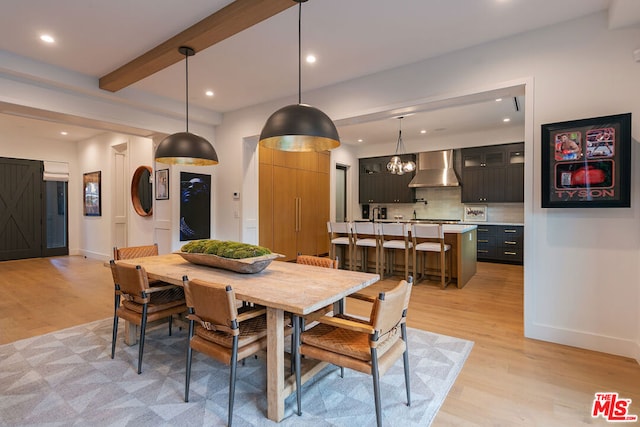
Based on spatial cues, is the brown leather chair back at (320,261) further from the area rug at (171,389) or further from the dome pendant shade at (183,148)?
the dome pendant shade at (183,148)

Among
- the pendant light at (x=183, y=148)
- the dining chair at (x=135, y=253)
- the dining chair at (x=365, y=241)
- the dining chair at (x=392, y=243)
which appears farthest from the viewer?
the dining chair at (x=365, y=241)

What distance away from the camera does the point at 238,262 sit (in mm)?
2445

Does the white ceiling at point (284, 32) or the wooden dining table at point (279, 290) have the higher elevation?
the white ceiling at point (284, 32)

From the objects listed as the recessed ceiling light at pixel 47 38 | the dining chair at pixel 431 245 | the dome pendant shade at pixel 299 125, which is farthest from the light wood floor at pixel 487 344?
the recessed ceiling light at pixel 47 38

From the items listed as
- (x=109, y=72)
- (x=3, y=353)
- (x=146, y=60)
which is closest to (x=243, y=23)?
(x=146, y=60)

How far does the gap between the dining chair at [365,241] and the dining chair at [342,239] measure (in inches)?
3.7

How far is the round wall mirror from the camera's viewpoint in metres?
6.58

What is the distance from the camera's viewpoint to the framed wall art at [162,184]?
5.36m

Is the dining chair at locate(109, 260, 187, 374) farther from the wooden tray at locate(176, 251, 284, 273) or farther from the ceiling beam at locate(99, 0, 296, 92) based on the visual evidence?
the ceiling beam at locate(99, 0, 296, 92)

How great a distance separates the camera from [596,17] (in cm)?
272

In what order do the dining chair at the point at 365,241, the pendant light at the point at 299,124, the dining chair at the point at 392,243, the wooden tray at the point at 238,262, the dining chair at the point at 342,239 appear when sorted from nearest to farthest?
Result: the pendant light at the point at 299,124 → the wooden tray at the point at 238,262 → the dining chair at the point at 392,243 → the dining chair at the point at 365,241 → the dining chair at the point at 342,239

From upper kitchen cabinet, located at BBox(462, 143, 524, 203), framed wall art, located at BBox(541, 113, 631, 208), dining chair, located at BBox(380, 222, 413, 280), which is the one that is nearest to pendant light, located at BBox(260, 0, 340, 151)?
framed wall art, located at BBox(541, 113, 631, 208)

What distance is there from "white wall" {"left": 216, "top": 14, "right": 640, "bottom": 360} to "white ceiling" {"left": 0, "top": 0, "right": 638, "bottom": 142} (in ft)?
0.71

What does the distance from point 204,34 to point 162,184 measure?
128 inches
